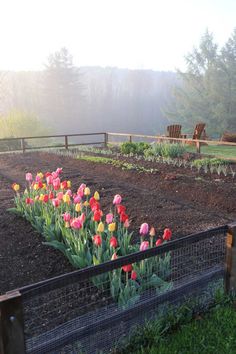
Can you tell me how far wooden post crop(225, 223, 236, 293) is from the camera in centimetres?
289

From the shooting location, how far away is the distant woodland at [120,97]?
1335 inches

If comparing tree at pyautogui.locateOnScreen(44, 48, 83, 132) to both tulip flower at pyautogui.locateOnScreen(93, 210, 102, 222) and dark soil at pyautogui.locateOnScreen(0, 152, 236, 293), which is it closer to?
dark soil at pyautogui.locateOnScreen(0, 152, 236, 293)

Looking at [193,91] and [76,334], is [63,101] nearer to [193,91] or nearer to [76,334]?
[193,91]

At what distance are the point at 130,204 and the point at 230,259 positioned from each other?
9.50 ft

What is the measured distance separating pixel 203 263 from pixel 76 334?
1651 millimetres

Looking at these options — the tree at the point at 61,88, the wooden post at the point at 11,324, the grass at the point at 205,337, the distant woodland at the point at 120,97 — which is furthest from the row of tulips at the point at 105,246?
the tree at the point at 61,88

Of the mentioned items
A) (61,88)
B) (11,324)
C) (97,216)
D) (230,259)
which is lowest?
(230,259)

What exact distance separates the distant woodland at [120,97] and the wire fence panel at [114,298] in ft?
83.7

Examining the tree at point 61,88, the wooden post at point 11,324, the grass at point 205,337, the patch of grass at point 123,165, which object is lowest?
the grass at point 205,337

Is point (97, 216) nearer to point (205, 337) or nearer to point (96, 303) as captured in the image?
point (96, 303)

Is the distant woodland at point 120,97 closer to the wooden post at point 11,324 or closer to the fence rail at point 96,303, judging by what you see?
the fence rail at point 96,303

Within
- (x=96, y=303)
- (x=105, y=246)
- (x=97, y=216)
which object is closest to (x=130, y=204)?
(x=105, y=246)

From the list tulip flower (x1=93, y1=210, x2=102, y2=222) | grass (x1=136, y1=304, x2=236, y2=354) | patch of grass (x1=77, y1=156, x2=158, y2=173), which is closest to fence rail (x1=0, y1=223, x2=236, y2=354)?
grass (x1=136, y1=304, x2=236, y2=354)

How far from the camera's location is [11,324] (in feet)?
6.04
